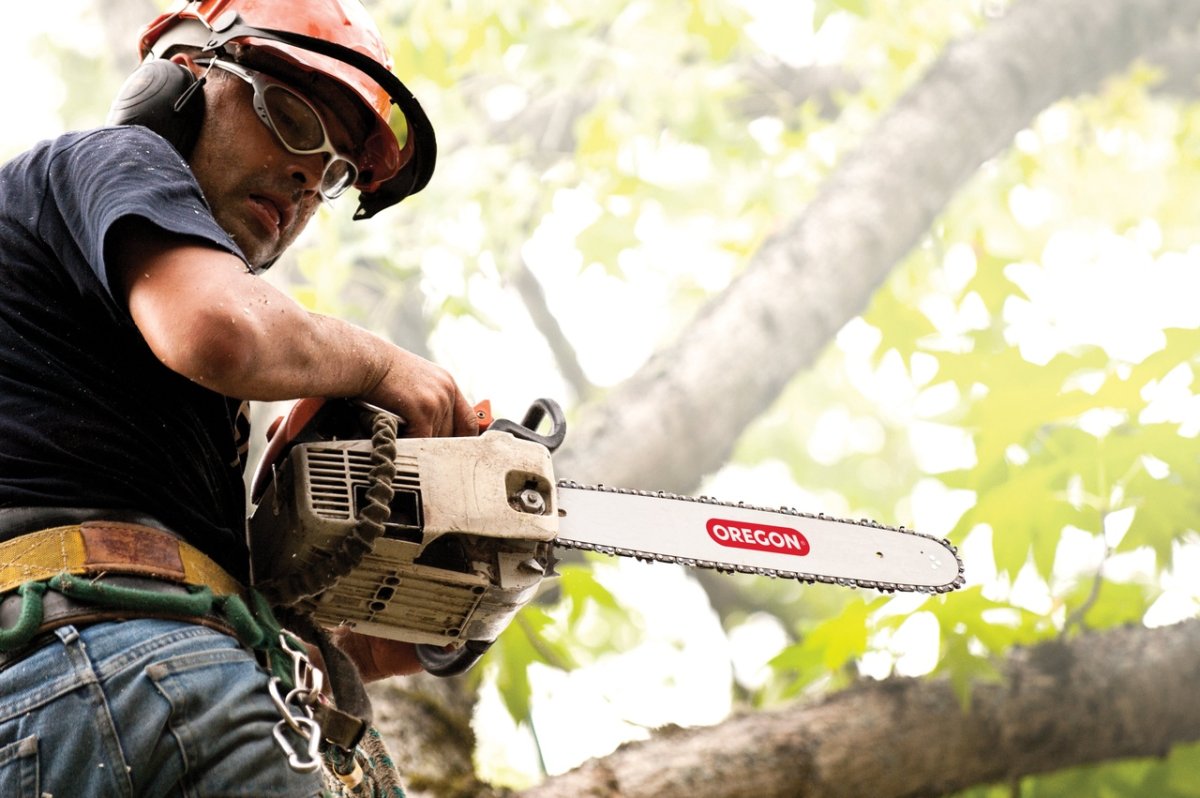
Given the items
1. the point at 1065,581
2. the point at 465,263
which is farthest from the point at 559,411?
the point at 465,263

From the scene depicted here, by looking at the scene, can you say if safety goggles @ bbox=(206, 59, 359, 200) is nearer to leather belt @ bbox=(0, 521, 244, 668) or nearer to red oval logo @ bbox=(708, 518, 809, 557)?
leather belt @ bbox=(0, 521, 244, 668)

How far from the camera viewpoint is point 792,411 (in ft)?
28.8

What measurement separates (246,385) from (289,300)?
0.13 meters

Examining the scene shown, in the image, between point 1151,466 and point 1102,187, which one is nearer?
point 1151,466

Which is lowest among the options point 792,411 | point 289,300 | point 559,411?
point 289,300

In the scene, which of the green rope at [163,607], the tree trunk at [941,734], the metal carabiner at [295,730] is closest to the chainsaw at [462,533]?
the green rope at [163,607]

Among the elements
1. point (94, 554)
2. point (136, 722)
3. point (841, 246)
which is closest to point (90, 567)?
point (94, 554)

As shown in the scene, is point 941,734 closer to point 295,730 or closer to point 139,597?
point 295,730

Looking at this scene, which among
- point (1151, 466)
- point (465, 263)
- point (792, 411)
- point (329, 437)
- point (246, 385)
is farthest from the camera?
point (792, 411)

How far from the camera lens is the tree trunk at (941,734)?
2768 millimetres

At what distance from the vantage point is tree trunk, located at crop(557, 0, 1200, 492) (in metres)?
3.63

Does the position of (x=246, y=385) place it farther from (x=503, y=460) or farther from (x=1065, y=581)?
(x=1065, y=581)

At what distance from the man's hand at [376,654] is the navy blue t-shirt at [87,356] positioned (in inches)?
22.6

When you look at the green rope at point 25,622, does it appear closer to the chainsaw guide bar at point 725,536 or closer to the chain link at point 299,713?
the chain link at point 299,713
